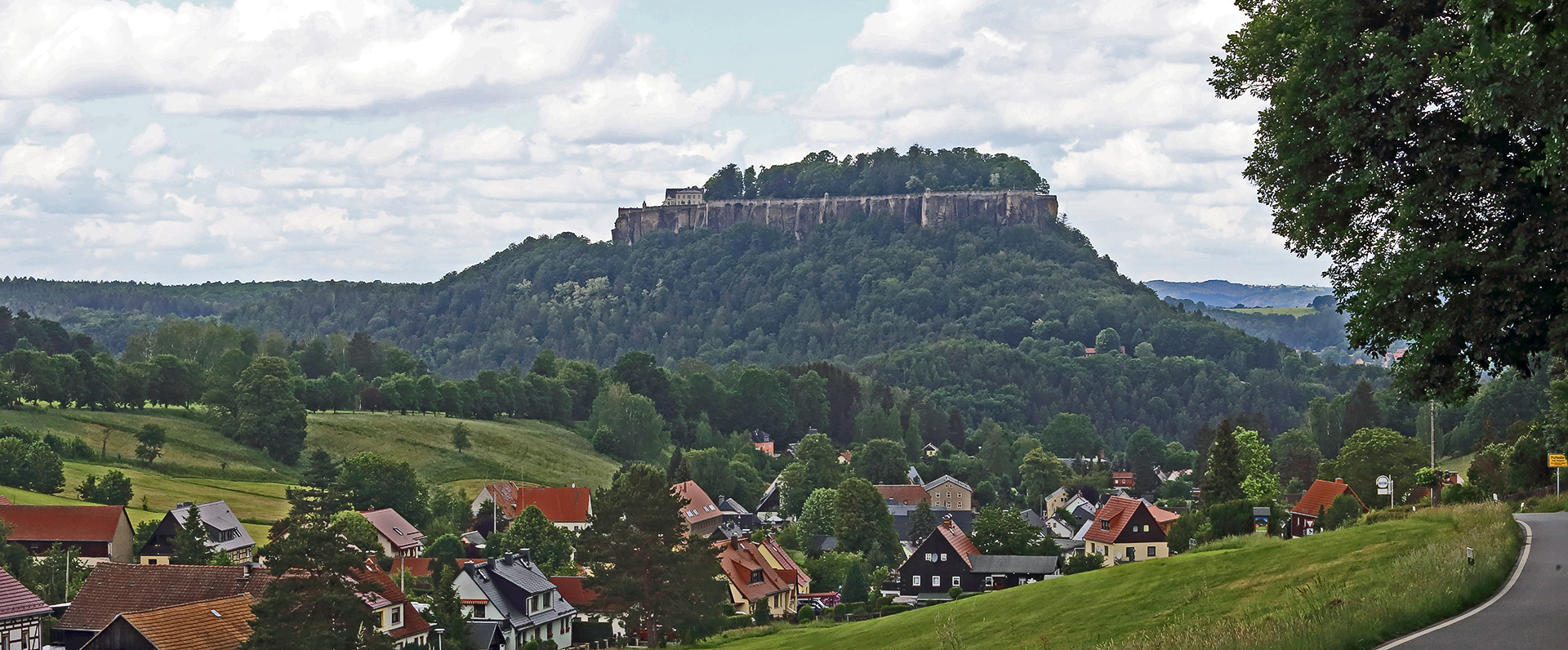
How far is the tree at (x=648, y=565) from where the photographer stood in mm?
50156

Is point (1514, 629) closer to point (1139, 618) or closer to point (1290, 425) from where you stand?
point (1139, 618)

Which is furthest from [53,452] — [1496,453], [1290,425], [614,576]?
[1290,425]

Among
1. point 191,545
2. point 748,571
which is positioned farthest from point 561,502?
point 191,545

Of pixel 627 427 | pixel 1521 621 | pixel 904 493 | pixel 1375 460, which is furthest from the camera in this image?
pixel 627 427

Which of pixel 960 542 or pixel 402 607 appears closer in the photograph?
pixel 402 607

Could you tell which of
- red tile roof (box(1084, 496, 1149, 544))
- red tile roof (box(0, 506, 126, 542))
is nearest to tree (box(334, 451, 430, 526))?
red tile roof (box(0, 506, 126, 542))

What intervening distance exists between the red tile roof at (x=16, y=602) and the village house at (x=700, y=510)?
59.9 metres

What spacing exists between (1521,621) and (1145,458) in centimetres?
12089

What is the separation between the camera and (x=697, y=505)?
98438 millimetres

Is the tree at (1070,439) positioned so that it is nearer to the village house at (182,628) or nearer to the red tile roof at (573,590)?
the red tile roof at (573,590)

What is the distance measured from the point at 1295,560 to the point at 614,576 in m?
30.4

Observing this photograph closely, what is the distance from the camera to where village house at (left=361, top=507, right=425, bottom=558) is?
73.0m

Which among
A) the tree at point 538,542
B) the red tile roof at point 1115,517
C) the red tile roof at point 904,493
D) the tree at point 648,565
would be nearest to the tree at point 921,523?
the red tile roof at point 904,493

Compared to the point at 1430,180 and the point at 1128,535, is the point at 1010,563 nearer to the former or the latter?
the point at 1128,535
